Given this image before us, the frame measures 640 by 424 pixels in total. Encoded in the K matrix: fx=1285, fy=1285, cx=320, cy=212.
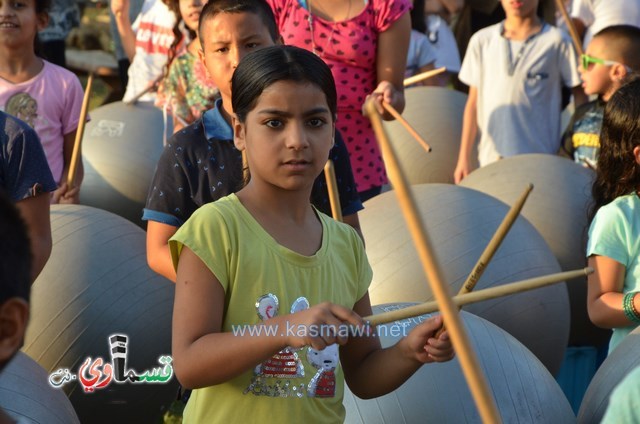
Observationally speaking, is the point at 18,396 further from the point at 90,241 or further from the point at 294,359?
the point at 90,241

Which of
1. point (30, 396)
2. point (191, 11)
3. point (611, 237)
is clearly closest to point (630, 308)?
point (611, 237)

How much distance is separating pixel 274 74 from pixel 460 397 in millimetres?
1354

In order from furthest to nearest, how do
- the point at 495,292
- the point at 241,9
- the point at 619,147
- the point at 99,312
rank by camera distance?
the point at 99,312 → the point at 619,147 → the point at 241,9 → the point at 495,292

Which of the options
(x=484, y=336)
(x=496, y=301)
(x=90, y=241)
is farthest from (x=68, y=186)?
(x=484, y=336)

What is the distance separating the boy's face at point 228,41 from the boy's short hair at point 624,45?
148 inches

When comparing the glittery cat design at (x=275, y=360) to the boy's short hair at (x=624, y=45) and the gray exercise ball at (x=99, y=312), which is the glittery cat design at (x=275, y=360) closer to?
the gray exercise ball at (x=99, y=312)

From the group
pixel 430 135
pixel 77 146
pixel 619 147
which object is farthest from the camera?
pixel 430 135

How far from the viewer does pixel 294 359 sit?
3.12m

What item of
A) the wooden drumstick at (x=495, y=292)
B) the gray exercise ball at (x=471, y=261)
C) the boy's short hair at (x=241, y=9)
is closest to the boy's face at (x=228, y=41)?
the boy's short hair at (x=241, y=9)

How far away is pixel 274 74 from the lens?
329 cm

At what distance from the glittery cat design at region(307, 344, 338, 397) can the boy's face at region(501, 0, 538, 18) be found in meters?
5.86

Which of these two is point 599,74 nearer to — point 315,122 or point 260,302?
point 315,122

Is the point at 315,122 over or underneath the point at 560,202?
over

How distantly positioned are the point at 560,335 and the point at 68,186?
2435 millimetres
